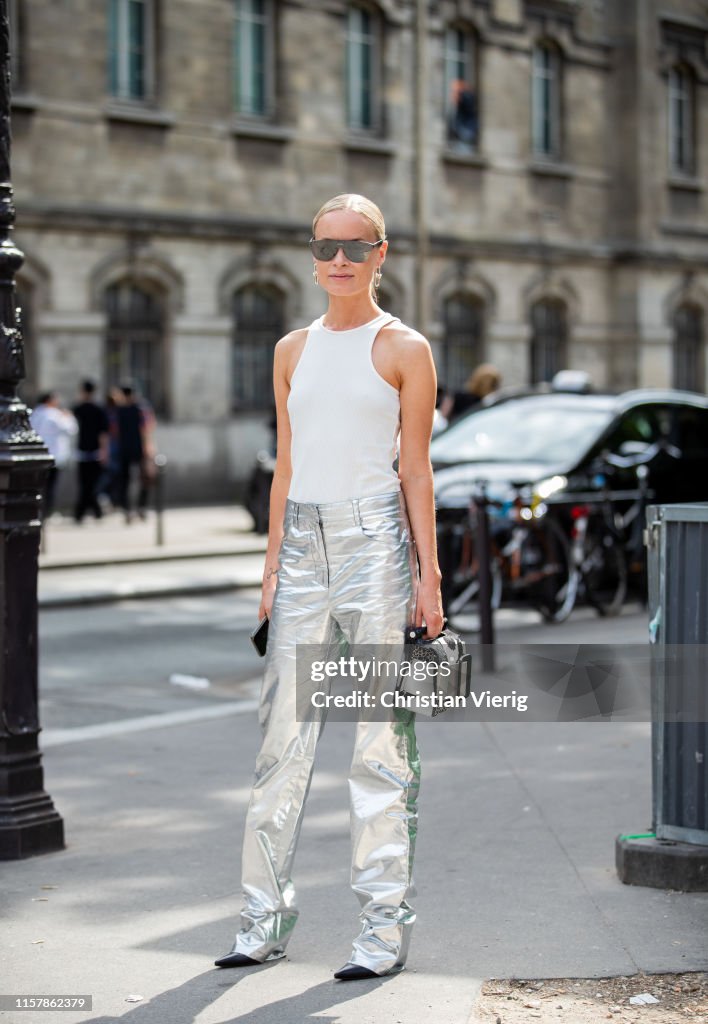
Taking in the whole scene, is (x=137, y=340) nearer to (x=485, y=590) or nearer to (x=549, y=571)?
(x=549, y=571)

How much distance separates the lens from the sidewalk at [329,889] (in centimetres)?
435

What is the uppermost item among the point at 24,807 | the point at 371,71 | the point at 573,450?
the point at 371,71

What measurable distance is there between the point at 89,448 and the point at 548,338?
1207cm

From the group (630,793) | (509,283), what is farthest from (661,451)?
(509,283)

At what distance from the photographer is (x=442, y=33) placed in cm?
2884

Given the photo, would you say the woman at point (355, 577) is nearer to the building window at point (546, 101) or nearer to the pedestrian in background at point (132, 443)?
the pedestrian in background at point (132, 443)

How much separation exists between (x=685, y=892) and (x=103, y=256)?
1960 centimetres

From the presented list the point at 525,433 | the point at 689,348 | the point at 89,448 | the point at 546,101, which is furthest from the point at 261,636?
the point at 689,348

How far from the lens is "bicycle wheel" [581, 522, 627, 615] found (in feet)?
41.3

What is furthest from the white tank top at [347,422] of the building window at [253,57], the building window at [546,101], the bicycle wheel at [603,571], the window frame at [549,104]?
the building window at [546,101]

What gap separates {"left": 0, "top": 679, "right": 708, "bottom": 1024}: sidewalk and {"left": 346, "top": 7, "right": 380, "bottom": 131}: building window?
2114 cm

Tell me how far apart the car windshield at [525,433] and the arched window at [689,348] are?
67.3ft

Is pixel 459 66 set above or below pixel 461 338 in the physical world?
above

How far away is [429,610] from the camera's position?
14.5 ft
